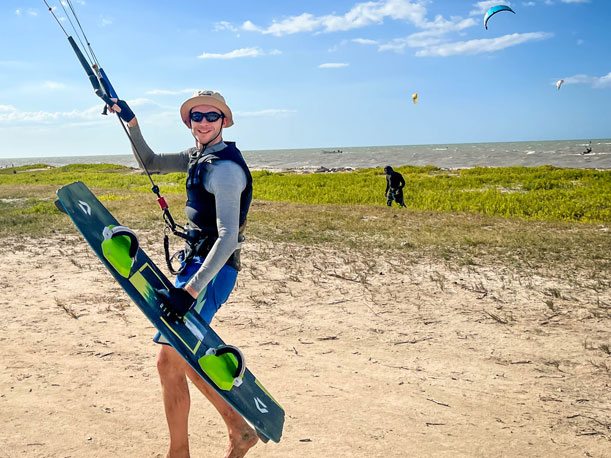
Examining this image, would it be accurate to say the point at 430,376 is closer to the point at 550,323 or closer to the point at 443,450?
the point at 443,450

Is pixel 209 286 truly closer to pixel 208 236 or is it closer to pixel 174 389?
pixel 208 236

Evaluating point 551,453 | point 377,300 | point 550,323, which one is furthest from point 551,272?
point 551,453

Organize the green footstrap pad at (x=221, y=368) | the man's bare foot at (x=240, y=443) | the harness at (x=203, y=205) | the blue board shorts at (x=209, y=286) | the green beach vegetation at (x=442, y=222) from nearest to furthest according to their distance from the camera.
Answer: the green footstrap pad at (x=221, y=368), the harness at (x=203, y=205), the blue board shorts at (x=209, y=286), the man's bare foot at (x=240, y=443), the green beach vegetation at (x=442, y=222)

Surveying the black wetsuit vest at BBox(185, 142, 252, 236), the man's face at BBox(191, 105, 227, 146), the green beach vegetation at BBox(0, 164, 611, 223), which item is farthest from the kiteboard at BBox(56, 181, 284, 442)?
the green beach vegetation at BBox(0, 164, 611, 223)

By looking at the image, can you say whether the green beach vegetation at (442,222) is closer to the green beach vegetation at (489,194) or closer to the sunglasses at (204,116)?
the green beach vegetation at (489,194)

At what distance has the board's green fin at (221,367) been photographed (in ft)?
9.05

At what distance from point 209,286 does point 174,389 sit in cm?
65

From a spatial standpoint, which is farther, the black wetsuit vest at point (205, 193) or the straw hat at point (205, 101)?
the straw hat at point (205, 101)

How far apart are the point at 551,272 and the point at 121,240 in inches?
293

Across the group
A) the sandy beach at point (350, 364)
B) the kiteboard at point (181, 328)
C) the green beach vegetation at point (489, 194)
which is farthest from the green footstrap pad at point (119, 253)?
the green beach vegetation at point (489, 194)

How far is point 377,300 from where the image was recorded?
23.3 feet

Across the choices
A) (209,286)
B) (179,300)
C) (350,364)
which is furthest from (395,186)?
(179,300)

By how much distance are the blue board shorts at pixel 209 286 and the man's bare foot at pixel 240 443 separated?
822 millimetres

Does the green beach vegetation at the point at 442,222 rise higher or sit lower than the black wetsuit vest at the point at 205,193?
lower
